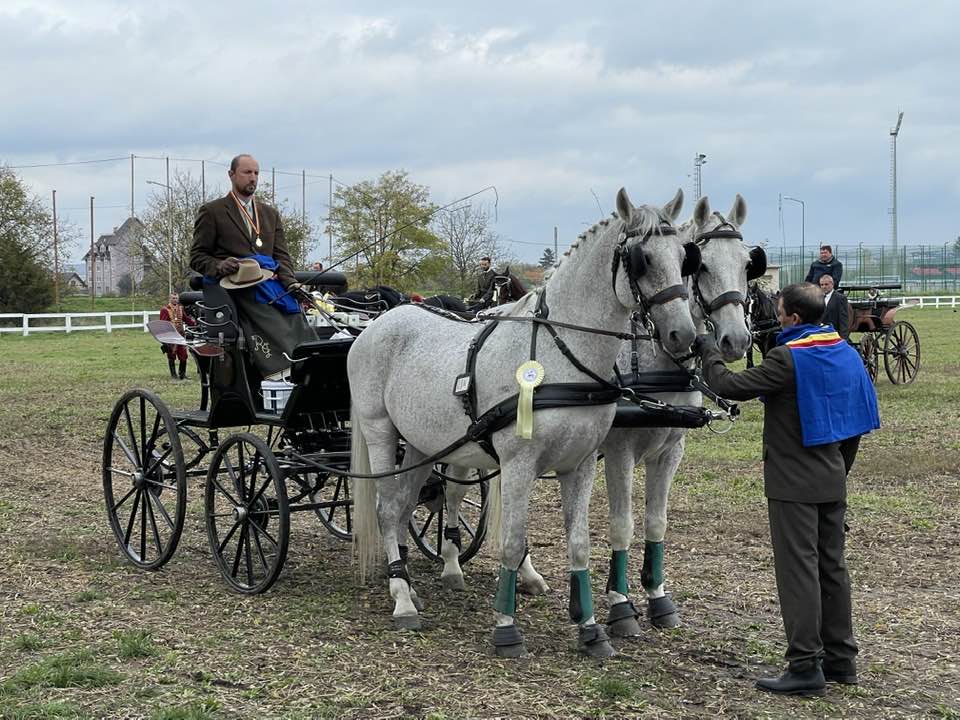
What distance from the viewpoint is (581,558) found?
5590 millimetres

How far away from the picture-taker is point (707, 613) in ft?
20.6

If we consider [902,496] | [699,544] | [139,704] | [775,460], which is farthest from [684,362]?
[902,496]

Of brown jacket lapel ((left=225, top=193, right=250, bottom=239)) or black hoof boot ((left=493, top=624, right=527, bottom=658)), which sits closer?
black hoof boot ((left=493, top=624, right=527, bottom=658))

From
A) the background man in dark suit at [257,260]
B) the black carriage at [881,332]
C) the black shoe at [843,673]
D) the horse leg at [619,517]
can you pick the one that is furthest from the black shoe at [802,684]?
the black carriage at [881,332]

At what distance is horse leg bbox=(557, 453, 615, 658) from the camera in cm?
548

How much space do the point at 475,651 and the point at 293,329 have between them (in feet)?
8.74

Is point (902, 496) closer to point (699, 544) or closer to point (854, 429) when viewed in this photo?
point (699, 544)

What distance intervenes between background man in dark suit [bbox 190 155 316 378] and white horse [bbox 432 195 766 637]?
1.83 meters

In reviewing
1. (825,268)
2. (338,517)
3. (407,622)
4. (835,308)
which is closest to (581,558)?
(407,622)

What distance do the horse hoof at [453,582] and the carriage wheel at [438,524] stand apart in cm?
35

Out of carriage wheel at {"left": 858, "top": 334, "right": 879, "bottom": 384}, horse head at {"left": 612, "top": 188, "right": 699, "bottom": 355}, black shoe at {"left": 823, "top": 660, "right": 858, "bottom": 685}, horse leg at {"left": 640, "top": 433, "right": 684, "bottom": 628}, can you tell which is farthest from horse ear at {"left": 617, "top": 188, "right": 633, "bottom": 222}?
carriage wheel at {"left": 858, "top": 334, "right": 879, "bottom": 384}

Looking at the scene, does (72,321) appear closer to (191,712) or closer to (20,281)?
(20,281)

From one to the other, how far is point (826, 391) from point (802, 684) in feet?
4.26

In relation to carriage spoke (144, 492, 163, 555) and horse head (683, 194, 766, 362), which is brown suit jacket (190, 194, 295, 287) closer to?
carriage spoke (144, 492, 163, 555)
